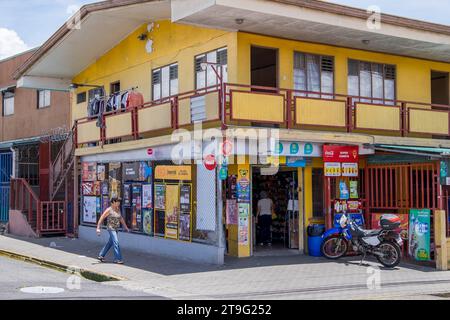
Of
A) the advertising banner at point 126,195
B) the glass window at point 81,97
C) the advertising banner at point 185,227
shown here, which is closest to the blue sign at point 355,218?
the advertising banner at point 185,227

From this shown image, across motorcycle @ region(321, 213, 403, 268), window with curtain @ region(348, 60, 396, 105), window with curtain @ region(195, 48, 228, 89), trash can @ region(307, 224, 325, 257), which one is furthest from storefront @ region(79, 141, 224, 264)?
window with curtain @ region(348, 60, 396, 105)

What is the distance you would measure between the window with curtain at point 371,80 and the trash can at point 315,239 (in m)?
4.33

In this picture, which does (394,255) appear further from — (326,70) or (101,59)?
(101,59)

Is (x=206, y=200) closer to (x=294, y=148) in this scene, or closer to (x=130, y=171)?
(x=294, y=148)

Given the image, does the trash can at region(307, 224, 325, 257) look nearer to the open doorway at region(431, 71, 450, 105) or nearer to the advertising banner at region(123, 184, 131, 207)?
the advertising banner at region(123, 184, 131, 207)

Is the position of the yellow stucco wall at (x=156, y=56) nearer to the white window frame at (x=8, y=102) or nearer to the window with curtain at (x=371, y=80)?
the window with curtain at (x=371, y=80)

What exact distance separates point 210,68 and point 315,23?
126 inches

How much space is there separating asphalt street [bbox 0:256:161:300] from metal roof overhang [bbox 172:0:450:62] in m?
6.74

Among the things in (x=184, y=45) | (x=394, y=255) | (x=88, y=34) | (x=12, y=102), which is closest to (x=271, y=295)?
(x=394, y=255)

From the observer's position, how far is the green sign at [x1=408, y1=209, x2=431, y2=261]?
47.9 feet

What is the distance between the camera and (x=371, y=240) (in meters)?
14.4

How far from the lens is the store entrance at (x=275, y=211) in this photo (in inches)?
658

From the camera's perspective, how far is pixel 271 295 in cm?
1098

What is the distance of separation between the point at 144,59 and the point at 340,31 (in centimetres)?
696
